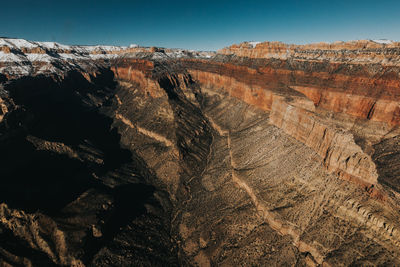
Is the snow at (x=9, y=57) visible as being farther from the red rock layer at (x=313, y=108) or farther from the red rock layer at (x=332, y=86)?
the red rock layer at (x=332, y=86)

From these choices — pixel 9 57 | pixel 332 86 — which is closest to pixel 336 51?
pixel 332 86

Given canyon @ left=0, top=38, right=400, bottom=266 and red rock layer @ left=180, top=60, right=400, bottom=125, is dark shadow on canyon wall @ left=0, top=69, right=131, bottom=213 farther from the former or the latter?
red rock layer @ left=180, top=60, right=400, bottom=125

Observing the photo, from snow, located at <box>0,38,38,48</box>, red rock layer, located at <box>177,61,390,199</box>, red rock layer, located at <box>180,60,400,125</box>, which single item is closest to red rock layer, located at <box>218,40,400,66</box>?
red rock layer, located at <box>180,60,400,125</box>

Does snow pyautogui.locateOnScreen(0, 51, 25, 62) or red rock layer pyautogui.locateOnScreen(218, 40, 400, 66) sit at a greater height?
snow pyautogui.locateOnScreen(0, 51, 25, 62)

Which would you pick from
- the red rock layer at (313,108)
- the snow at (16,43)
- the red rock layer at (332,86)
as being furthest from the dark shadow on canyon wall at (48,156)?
the snow at (16,43)

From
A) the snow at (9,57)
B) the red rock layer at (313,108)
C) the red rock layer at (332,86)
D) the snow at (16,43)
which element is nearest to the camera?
the red rock layer at (313,108)
